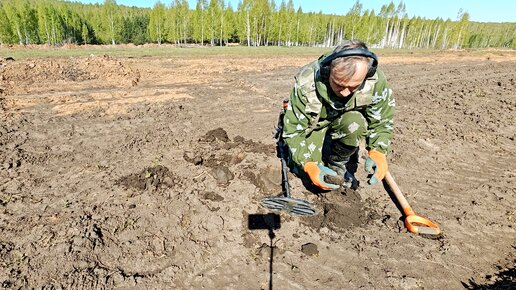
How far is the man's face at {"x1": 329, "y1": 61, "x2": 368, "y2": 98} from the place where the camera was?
256 cm

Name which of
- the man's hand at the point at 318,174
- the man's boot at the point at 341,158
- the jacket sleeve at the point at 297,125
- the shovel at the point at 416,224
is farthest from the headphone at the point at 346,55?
the shovel at the point at 416,224

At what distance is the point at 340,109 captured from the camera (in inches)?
131

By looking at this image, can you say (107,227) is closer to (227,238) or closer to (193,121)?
(227,238)

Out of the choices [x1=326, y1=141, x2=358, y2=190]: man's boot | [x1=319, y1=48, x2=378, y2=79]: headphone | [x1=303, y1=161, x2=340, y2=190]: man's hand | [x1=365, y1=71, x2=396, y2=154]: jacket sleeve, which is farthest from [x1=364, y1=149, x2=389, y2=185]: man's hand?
[x1=319, y1=48, x2=378, y2=79]: headphone

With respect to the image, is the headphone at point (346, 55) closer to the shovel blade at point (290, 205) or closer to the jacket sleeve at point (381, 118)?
the jacket sleeve at point (381, 118)

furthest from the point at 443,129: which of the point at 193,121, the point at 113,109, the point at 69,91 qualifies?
the point at 69,91

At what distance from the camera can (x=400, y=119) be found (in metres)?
7.20

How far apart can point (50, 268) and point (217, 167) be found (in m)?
2.43

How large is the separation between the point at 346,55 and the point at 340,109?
0.83 metres

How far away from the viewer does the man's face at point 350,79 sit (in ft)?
8.41

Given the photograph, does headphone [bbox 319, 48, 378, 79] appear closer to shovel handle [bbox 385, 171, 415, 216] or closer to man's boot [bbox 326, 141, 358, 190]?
man's boot [bbox 326, 141, 358, 190]

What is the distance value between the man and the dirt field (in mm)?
839

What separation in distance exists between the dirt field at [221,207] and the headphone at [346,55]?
1801mm

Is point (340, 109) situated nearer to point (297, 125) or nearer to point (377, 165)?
point (297, 125)
